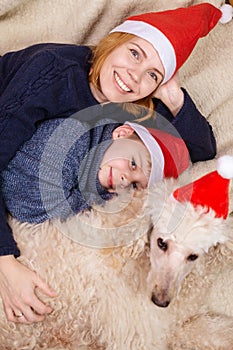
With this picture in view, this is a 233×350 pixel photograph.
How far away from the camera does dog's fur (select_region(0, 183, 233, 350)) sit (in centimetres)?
121

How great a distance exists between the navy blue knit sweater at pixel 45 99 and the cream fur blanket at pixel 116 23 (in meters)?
0.08

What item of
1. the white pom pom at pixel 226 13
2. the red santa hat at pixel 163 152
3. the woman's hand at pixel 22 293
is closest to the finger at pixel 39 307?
the woman's hand at pixel 22 293

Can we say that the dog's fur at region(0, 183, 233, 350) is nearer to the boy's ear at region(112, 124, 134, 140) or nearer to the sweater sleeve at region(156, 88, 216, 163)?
the boy's ear at region(112, 124, 134, 140)

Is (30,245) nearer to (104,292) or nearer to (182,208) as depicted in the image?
(104,292)

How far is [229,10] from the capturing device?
5.15ft

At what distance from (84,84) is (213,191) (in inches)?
16.8

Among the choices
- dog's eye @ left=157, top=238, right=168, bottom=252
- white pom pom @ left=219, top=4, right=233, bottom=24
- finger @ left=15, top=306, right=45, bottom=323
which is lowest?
finger @ left=15, top=306, right=45, bottom=323

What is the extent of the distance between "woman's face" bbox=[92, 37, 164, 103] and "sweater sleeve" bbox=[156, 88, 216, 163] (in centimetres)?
12

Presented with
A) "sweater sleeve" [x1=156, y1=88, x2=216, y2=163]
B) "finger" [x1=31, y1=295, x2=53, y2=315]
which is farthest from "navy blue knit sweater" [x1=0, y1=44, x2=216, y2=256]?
"finger" [x1=31, y1=295, x2=53, y2=315]

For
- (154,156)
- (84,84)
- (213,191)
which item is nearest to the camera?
(213,191)

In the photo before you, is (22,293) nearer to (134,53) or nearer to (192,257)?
(192,257)

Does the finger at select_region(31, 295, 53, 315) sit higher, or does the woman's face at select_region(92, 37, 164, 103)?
the woman's face at select_region(92, 37, 164, 103)

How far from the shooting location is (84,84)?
1.41 m

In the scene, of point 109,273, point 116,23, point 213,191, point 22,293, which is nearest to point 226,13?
point 116,23
